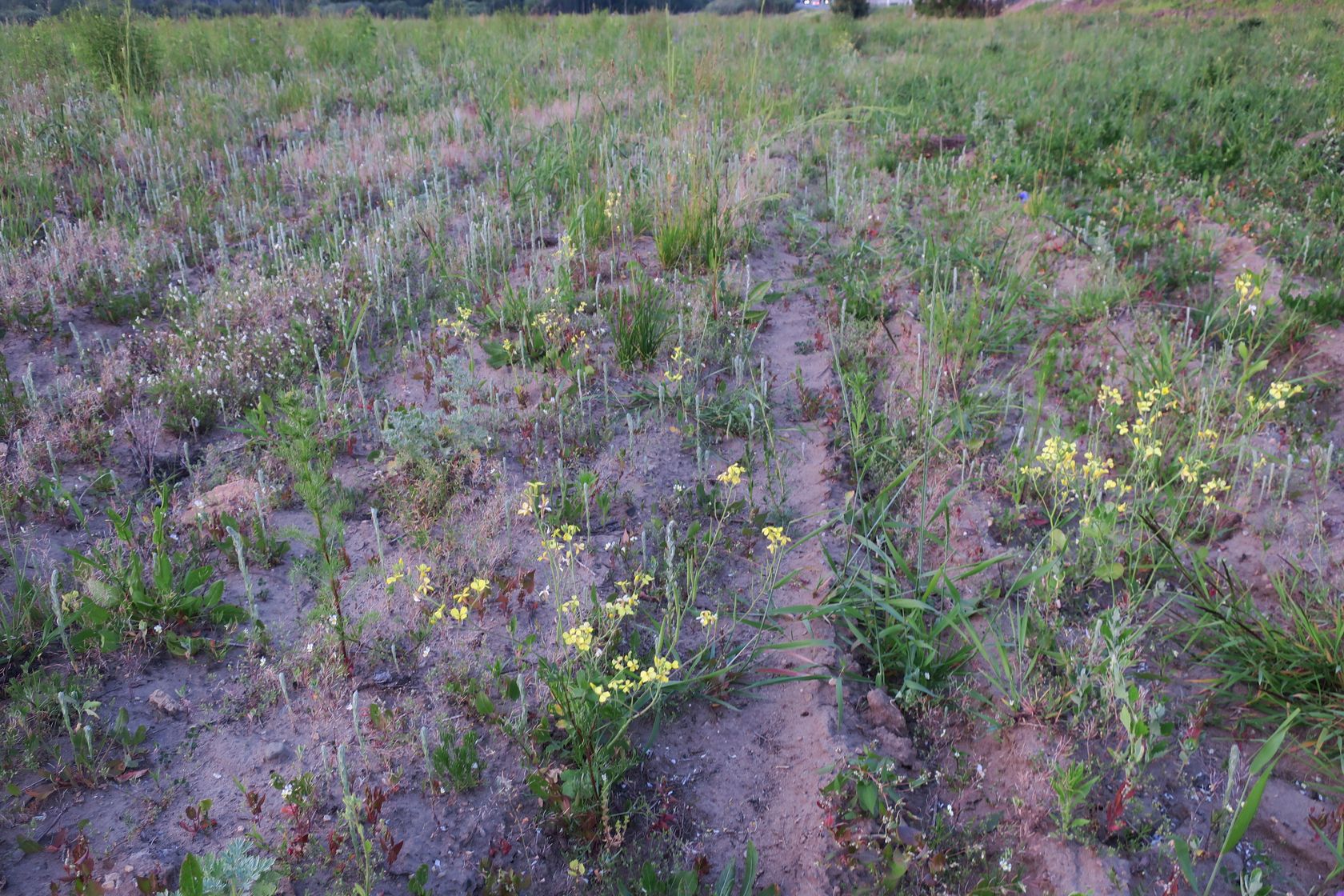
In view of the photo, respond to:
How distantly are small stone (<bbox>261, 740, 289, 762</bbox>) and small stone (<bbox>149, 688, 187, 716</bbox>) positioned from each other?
14.8 inches

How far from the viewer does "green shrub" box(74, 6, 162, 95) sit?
8141 mm

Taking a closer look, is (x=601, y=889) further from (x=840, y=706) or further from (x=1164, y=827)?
(x=1164, y=827)

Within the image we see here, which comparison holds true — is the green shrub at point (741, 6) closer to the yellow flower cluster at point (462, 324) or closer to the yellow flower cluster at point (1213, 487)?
the yellow flower cluster at point (462, 324)

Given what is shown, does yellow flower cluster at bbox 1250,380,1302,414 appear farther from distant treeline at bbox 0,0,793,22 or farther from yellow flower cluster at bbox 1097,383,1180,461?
distant treeline at bbox 0,0,793,22

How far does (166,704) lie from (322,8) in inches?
850

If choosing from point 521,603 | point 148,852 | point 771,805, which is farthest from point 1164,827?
point 148,852

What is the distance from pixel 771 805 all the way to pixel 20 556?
3203mm

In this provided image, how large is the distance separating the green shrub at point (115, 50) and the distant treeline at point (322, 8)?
5.49 ft

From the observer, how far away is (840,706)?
2.98 meters

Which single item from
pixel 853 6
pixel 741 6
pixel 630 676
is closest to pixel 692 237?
pixel 630 676

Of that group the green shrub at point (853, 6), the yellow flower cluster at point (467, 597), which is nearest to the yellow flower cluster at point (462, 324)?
the yellow flower cluster at point (467, 597)

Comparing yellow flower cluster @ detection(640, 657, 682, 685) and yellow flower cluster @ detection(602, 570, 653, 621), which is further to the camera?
yellow flower cluster @ detection(602, 570, 653, 621)

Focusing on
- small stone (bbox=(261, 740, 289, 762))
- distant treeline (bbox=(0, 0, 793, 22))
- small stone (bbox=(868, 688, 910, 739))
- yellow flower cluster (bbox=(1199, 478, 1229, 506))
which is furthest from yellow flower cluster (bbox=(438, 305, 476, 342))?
yellow flower cluster (bbox=(1199, 478, 1229, 506))

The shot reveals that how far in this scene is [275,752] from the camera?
2830 mm
